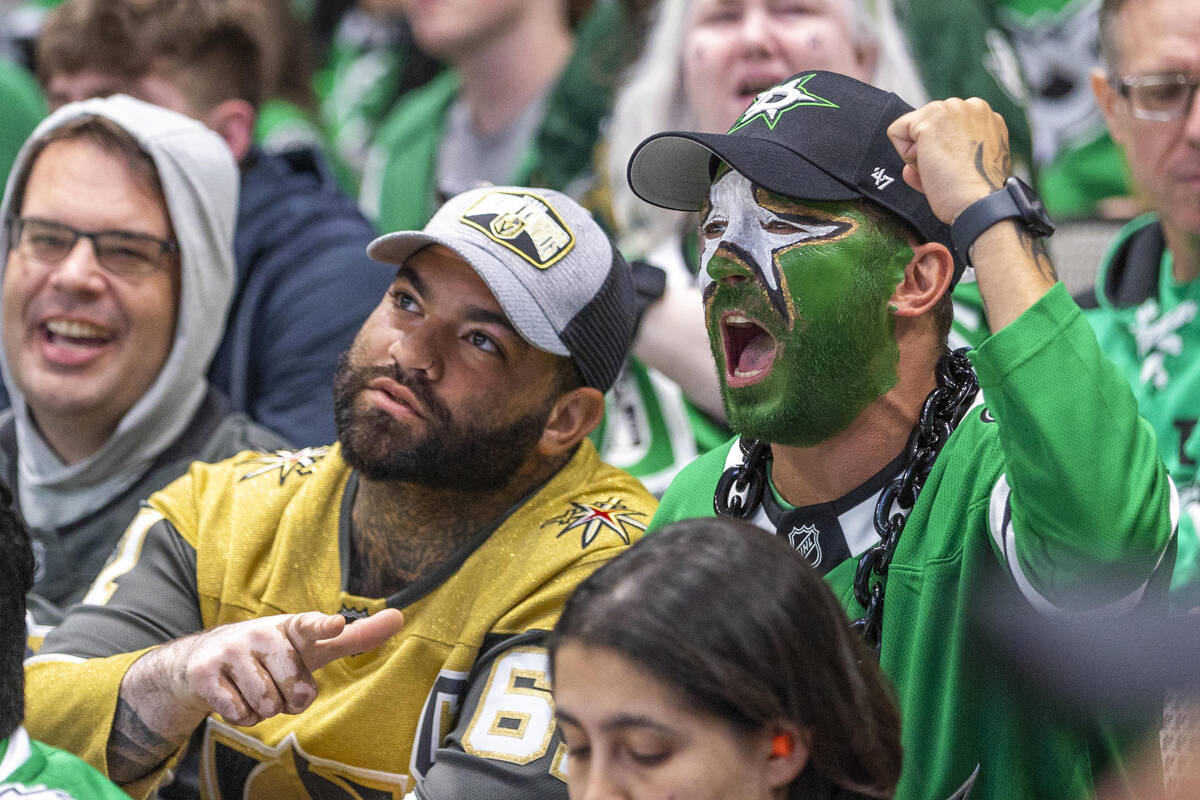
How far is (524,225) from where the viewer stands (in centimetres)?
278

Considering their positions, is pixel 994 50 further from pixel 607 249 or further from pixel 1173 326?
pixel 607 249

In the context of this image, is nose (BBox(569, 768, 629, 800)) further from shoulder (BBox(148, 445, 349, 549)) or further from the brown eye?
shoulder (BBox(148, 445, 349, 549))

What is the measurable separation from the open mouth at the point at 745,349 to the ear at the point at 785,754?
685 mm

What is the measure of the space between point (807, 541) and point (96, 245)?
186cm

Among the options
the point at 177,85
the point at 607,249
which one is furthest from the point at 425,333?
the point at 177,85

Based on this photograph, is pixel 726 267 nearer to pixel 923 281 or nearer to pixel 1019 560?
pixel 923 281

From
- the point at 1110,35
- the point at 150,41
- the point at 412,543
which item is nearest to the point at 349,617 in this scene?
the point at 412,543

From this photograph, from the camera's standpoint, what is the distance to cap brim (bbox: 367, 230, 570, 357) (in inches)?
106

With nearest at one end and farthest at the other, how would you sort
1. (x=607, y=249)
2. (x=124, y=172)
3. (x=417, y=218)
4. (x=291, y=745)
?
(x=291, y=745)
(x=607, y=249)
(x=124, y=172)
(x=417, y=218)

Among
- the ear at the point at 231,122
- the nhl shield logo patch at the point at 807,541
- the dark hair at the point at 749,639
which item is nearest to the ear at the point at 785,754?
the dark hair at the point at 749,639

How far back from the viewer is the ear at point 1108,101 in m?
3.43

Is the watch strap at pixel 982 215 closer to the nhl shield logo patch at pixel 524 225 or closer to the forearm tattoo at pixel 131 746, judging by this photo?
the nhl shield logo patch at pixel 524 225

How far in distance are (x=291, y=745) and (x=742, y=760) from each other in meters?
1.15

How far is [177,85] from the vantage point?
446 centimetres
